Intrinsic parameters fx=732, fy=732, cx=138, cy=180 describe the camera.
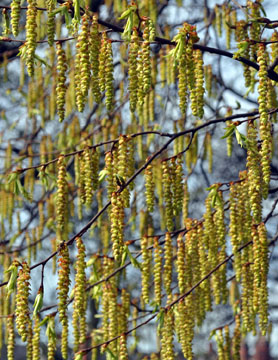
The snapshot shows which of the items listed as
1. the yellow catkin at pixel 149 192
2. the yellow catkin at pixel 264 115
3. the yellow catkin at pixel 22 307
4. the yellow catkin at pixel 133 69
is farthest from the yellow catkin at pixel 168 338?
the yellow catkin at pixel 133 69

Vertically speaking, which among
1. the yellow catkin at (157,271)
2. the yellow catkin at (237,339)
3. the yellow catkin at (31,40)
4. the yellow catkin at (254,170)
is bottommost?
the yellow catkin at (237,339)

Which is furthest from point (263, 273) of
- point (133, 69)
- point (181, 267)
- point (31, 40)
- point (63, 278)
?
point (31, 40)

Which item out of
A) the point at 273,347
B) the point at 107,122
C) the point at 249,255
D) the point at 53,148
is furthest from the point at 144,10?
the point at 273,347

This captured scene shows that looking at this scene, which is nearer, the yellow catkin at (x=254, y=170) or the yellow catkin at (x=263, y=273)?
the yellow catkin at (x=254, y=170)

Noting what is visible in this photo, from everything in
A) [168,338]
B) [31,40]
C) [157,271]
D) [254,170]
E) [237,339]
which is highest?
[31,40]

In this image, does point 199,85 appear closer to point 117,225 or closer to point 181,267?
point 117,225

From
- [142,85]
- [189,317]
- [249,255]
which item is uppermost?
[142,85]

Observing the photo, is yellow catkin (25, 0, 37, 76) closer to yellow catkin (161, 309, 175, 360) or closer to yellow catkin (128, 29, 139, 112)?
yellow catkin (128, 29, 139, 112)

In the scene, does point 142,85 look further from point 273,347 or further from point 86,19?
point 273,347

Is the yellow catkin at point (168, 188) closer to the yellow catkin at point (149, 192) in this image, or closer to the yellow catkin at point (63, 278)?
the yellow catkin at point (149, 192)

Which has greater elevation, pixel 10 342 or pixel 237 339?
pixel 237 339

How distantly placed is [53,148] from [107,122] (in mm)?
1005

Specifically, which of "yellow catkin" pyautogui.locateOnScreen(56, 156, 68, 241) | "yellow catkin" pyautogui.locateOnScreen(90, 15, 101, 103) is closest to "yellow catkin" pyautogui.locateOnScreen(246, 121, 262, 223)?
"yellow catkin" pyautogui.locateOnScreen(90, 15, 101, 103)

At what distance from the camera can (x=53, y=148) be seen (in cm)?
647
